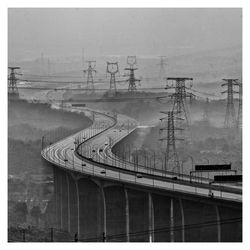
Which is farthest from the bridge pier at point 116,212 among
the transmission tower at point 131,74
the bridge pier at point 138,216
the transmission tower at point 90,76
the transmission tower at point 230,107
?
the transmission tower at point 90,76

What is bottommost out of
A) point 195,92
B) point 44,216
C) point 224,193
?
point 44,216

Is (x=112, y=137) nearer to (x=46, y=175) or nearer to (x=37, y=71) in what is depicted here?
(x=46, y=175)

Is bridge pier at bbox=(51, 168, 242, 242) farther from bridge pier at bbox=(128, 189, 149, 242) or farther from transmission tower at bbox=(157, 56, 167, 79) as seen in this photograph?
transmission tower at bbox=(157, 56, 167, 79)

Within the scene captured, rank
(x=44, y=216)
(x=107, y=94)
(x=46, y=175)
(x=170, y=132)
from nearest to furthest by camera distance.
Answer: (x=44, y=216) < (x=46, y=175) < (x=170, y=132) < (x=107, y=94)

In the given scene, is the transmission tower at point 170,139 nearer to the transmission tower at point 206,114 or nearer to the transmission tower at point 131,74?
the transmission tower at point 206,114

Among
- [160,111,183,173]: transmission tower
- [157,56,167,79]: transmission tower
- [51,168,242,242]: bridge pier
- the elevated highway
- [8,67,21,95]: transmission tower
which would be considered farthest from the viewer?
[8,67,21,95]: transmission tower

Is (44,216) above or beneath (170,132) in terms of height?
beneath

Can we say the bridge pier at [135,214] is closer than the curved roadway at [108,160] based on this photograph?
Yes

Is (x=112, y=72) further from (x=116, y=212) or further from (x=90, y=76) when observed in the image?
(x=116, y=212)

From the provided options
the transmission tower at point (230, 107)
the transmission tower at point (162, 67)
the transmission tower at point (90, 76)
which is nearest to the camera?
the transmission tower at point (230, 107)

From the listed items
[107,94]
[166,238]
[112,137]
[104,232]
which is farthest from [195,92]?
[166,238]

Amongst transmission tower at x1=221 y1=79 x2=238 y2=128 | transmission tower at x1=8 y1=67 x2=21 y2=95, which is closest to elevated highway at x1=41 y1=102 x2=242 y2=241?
transmission tower at x1=221 y1=79 x2=238 y2=128
